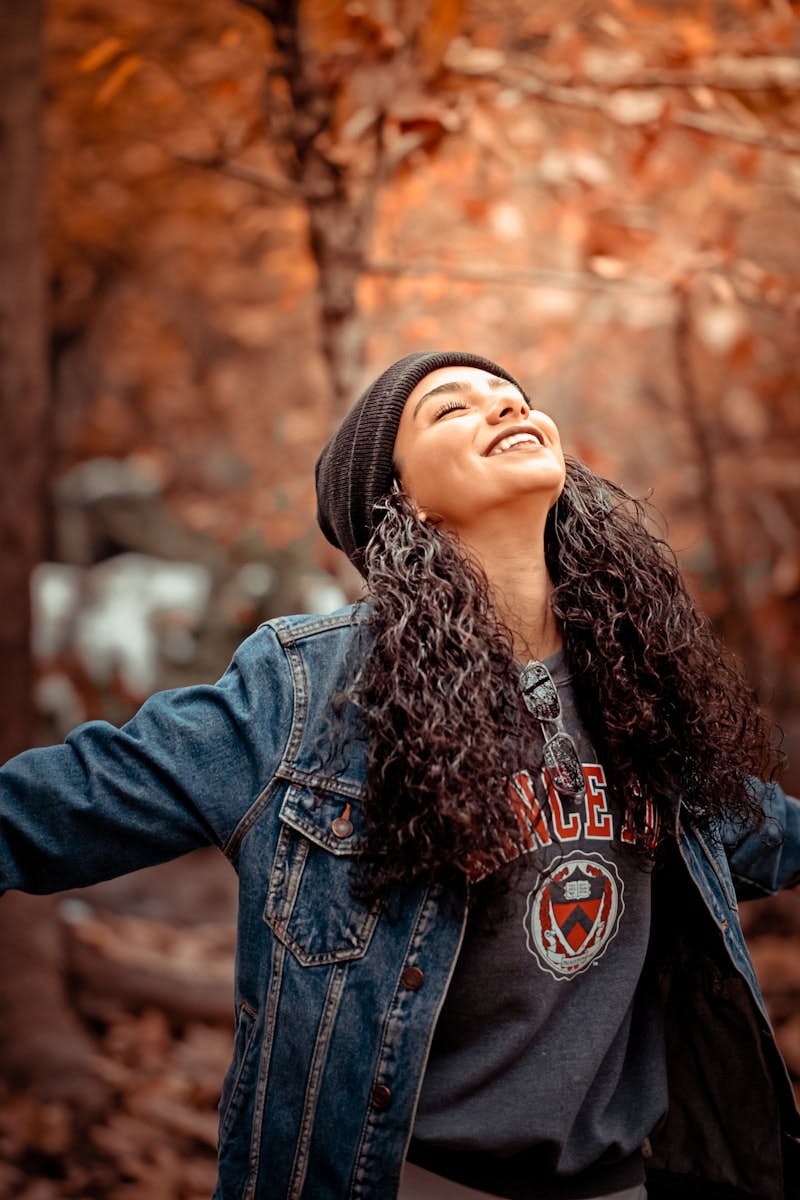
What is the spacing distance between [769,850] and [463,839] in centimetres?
76

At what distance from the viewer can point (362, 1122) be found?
1.49 meters

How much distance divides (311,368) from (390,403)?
20.0 ft

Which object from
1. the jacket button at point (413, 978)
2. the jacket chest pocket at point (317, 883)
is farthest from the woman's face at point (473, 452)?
the jacket button at point (413, 978)

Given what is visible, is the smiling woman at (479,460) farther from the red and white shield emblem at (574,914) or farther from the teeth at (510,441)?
the red and white shield emblem at (574,914)

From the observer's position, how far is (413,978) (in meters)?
1.51

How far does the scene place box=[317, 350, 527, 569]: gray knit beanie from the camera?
1.79m

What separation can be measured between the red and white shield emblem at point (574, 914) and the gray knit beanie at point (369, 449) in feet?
2.03

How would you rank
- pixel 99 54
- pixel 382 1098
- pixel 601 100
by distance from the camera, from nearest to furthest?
1. pixel 382 1098
2. pixel 99 54
3. pixel 601 100

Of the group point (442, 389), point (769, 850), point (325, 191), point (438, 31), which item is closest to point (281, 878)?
point (442, 389)

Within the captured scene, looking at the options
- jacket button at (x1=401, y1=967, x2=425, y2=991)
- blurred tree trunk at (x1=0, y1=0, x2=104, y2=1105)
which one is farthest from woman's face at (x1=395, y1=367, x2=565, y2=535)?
blurred tree trunk at (x1=0, y1=0, x2=104, y2=1105)

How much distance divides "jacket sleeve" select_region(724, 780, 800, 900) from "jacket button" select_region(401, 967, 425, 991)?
677 millimetres

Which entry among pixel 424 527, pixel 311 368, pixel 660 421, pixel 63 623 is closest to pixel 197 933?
pixel 63 623

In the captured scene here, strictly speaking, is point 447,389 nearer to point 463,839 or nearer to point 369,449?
point 369,449

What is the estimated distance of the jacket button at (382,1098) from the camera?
1.48 meters
